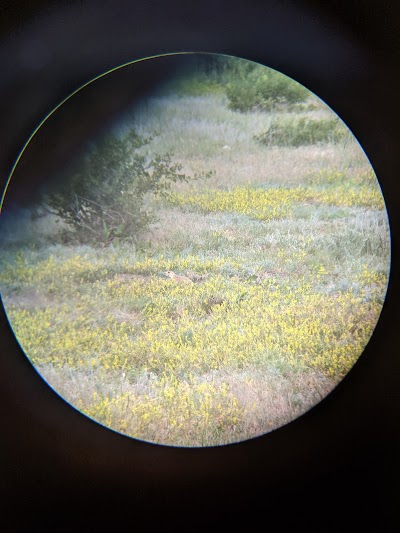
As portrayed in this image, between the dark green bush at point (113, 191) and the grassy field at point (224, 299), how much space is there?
0.14 feet

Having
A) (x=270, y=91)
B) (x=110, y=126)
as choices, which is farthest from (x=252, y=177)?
(x=110, y=126)

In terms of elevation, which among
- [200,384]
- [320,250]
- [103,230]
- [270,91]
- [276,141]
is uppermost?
[270,91]

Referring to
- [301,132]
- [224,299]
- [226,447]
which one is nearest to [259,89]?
[301,132]

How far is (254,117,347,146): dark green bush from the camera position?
175 cm

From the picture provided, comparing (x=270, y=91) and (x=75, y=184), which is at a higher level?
(x=270, y=91)

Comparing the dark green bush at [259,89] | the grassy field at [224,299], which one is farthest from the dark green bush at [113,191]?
the dark green bush at [259,89]

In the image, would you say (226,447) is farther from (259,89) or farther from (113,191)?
(259,89)

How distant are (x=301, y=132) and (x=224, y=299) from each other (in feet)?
1.75

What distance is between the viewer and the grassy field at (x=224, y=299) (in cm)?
177

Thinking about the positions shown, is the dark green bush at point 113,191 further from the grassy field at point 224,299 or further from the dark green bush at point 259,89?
the dark green bush at point 259,89

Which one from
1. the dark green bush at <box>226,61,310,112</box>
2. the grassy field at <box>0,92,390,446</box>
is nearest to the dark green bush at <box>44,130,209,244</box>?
the grassy field at <box>0,92,390,446</box>

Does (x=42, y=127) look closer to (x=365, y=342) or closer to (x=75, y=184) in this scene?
(x=75, y=184)

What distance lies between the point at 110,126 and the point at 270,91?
0.47 metres

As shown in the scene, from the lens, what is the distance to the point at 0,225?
1.75m
